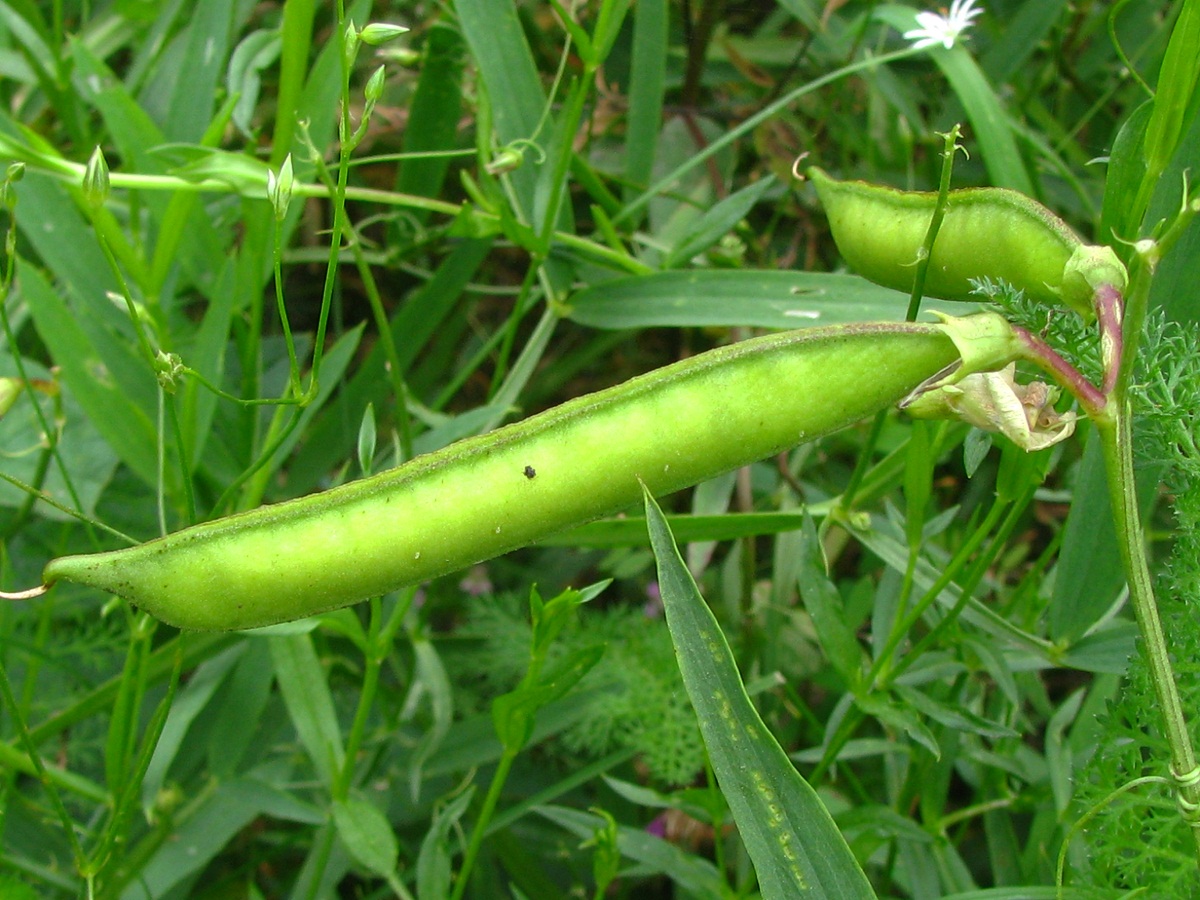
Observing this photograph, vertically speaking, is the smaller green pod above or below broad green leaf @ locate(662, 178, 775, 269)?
above

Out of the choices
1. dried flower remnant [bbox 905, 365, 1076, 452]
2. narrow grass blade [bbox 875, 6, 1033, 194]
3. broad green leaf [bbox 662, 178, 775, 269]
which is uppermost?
narrow grass blade [bbox 875, 6, 1033, 194]

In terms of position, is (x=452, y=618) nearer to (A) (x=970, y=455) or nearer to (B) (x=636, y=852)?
(B) (x=636, y=852)

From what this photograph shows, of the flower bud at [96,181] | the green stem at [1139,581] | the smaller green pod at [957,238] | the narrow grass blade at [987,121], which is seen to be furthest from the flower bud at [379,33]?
the narrow grass blade at [987,121]

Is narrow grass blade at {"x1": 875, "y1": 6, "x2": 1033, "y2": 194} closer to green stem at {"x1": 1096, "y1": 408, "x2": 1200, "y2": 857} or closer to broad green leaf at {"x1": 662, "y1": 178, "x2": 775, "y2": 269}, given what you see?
broad green leaf at {"x1": 662, "y1": 178, "x2": 775, "y2": 269}

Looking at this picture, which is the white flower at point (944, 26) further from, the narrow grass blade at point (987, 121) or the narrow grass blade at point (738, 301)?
the narrow grass blade at point (738, 301)

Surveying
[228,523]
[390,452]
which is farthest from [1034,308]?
[390,452]

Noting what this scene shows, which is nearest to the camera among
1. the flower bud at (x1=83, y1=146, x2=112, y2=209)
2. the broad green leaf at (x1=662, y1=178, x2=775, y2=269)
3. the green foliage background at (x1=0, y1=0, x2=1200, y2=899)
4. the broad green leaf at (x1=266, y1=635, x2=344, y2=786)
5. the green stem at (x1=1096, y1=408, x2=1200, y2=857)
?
the green stem at (x1=1096, y1=408, x2=1200, y2=857)

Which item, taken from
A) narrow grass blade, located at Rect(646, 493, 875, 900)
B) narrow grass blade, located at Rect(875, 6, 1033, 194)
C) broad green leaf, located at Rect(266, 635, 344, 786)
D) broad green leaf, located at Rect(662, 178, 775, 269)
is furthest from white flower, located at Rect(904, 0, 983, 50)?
broad green leaf, located at Rect(266, 635, 344, 786)
